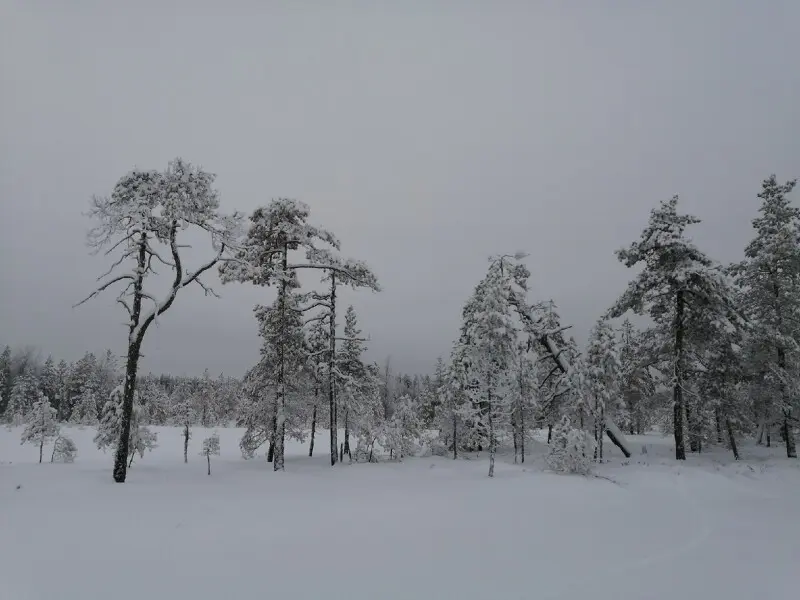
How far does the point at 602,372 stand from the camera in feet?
86.6

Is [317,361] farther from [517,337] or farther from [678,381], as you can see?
[678,381]

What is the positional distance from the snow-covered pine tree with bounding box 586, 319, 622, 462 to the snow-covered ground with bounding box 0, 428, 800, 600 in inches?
331

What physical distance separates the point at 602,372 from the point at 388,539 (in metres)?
20.4

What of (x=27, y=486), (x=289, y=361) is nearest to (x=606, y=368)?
(x=289, y=361)

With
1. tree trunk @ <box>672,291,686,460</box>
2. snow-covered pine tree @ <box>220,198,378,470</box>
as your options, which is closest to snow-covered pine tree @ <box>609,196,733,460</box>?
tree trunk @ <box>672,291,686,460</box>

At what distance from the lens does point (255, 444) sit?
85.7 ft

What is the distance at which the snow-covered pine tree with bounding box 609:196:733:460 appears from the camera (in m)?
22.1

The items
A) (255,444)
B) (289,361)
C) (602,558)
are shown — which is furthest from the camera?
(255,444)

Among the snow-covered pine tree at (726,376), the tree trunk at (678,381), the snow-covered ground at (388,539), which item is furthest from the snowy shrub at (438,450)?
the snow-covered pine tree at (726,376)

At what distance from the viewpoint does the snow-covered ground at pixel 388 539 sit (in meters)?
7.76

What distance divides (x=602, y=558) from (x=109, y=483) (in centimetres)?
1475

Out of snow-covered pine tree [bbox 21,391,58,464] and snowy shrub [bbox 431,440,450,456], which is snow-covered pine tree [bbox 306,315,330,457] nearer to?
snowy shrub [bbox 431,440,450,456]

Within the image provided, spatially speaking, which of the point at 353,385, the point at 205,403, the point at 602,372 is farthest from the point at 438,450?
the point at 205,403

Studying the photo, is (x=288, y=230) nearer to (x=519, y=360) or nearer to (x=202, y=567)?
(x=202, y=567)
